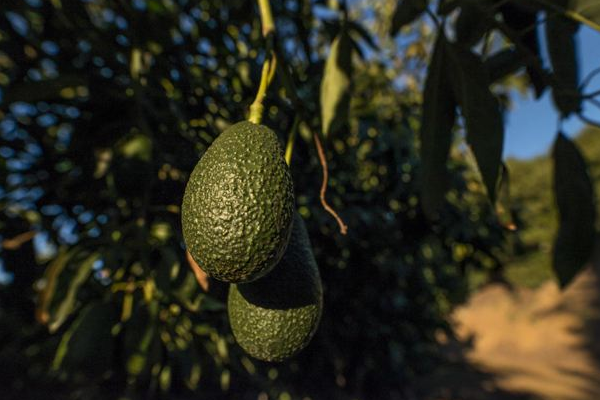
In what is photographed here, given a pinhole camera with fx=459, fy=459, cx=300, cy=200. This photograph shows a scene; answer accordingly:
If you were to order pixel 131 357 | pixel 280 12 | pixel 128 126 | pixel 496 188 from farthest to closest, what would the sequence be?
1. pixel 280 12
2. pixel 128 126
3. pixel 131 357
4. pixel 496 188

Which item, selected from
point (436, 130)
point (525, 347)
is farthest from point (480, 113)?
point (525, 347)

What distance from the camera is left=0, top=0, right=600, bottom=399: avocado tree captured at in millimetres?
958

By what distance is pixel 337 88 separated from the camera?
42.4 inches

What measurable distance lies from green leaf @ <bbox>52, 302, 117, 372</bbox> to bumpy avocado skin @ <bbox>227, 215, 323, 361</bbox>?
1.19 feet

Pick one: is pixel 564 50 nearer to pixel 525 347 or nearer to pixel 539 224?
pixel 525 347

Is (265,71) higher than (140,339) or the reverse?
higher

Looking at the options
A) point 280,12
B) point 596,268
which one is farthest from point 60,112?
point 596,268

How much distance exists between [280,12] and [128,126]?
617 mm

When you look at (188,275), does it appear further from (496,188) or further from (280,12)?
(280,12)

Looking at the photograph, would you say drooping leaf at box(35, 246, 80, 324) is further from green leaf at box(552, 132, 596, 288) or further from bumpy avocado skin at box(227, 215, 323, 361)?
green leaf at box(552, 132, 596, 288)

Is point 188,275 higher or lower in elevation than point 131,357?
higher

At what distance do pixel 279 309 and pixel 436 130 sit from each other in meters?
0.56

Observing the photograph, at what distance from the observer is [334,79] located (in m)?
1.08

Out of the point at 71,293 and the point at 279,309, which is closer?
the point at 279,309
